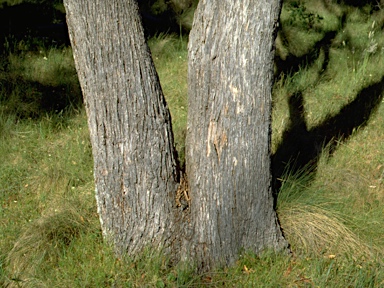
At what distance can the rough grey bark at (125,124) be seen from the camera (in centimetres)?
352

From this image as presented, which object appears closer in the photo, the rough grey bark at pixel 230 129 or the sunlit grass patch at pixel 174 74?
the rough grey bark at pixel 230 129

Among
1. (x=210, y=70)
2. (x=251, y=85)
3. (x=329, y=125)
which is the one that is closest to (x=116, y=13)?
(x=210, y=70)

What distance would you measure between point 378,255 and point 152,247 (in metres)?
1.54

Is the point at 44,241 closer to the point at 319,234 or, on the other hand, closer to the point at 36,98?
the point at 319,234

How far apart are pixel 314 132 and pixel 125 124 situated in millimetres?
2576

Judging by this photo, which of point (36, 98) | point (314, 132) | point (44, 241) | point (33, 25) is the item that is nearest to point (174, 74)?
point (36, 98)

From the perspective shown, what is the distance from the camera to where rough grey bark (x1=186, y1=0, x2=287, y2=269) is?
3492mm

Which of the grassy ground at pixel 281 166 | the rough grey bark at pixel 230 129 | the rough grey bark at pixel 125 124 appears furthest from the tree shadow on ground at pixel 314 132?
the rough grey bark at pixel 125 124

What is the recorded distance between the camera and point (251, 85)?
3.55 metres

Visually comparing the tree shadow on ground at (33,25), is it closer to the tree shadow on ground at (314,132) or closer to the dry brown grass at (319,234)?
the tree shadow on ground at (314,132)

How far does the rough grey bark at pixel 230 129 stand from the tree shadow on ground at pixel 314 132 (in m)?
0.76

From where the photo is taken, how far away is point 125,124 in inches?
143

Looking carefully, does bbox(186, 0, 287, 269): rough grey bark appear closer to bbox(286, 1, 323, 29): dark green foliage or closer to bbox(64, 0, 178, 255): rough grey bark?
bbox(64, 0, 178, 255): rough grey bark

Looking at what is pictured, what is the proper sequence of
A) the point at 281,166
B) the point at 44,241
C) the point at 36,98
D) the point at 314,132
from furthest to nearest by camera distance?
the point at 36,98 → the point at 314,132 → the point at 281,166 → the point at 44,241
